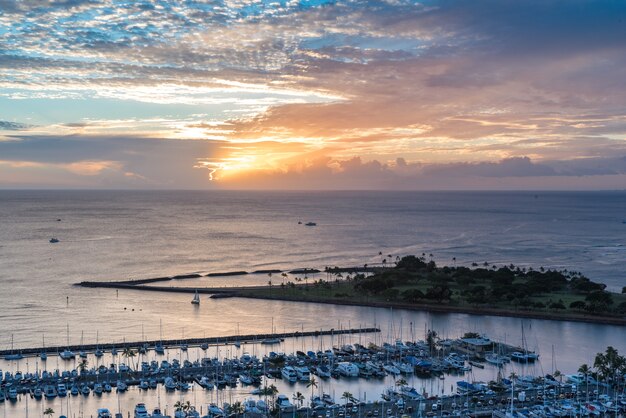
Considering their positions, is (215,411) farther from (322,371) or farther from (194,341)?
(194,341)

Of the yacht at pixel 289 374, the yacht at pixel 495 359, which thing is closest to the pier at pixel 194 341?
the yacht at pixel 289 374

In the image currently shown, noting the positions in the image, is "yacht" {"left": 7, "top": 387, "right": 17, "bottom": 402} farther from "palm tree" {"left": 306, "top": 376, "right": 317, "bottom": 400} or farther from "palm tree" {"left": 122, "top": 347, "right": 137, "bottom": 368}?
"palm tree" {"left": 306, "top": 376, "right": 317, "bottom": 400}

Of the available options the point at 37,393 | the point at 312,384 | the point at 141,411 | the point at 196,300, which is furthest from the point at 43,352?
the point at 196,300

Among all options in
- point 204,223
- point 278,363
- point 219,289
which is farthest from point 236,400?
point 204,223

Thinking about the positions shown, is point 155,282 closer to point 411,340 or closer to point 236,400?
point 411,340

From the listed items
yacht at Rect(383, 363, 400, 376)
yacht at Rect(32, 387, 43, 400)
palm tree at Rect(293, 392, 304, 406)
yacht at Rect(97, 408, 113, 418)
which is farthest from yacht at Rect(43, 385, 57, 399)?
yacht at Rect(383, 363, 400, 376)

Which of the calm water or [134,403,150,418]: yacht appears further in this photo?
the calm water
